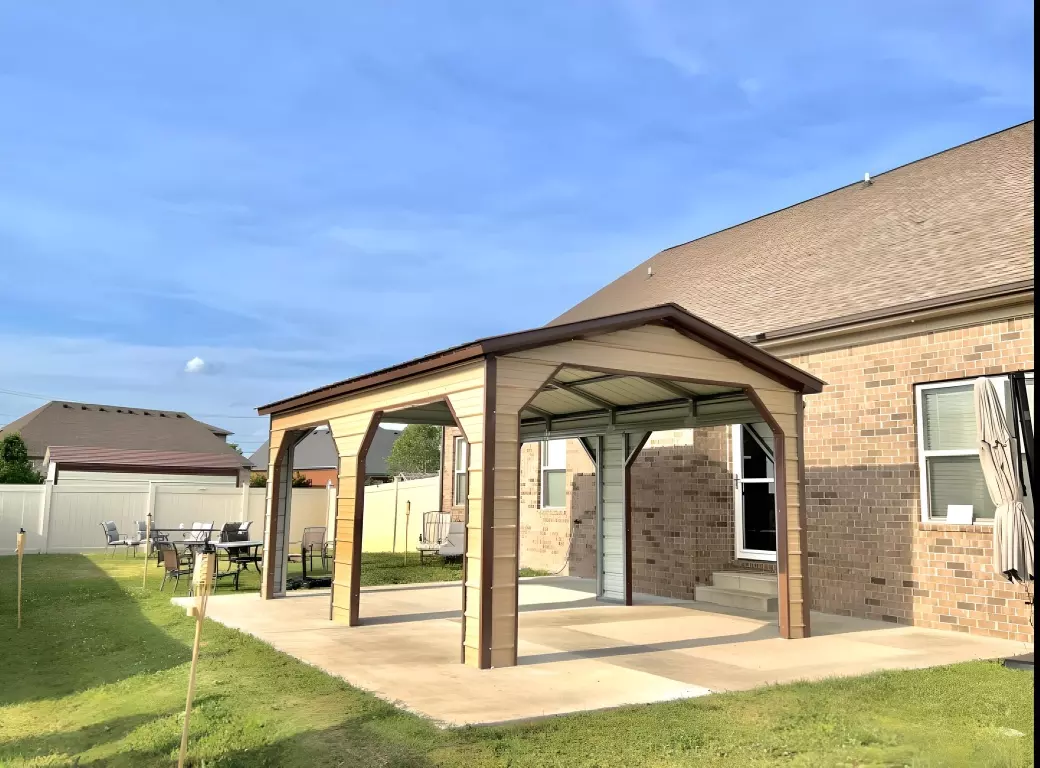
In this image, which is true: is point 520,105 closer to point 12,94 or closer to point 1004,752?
point 12,94

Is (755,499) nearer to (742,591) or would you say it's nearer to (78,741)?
(742,591)

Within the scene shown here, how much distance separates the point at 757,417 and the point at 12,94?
1148 cm

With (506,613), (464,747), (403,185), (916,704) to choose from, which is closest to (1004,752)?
(916,704)

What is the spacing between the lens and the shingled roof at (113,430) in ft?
136

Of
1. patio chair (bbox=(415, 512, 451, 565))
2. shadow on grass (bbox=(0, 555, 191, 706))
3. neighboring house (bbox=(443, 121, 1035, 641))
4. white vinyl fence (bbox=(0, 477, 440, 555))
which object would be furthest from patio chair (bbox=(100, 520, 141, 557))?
neighboring house (bbox=(443, 121, 1035, 641))

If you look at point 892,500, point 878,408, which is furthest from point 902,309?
point 892,500

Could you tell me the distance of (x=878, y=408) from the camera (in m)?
10.5

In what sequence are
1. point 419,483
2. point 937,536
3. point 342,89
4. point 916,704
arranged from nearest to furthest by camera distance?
1. point 916,704
2. point 937,536
3. point 342,89
4. point 419,483

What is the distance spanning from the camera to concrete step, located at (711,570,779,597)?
11484 mm

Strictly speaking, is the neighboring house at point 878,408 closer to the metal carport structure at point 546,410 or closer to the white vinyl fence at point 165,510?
the metal carport structure at point 546,410

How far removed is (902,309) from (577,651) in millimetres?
5874

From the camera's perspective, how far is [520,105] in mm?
13164

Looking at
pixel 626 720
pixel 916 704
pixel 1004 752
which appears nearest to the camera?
pixel 1004 752

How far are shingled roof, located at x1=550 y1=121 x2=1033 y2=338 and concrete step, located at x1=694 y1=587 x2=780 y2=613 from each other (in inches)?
152
